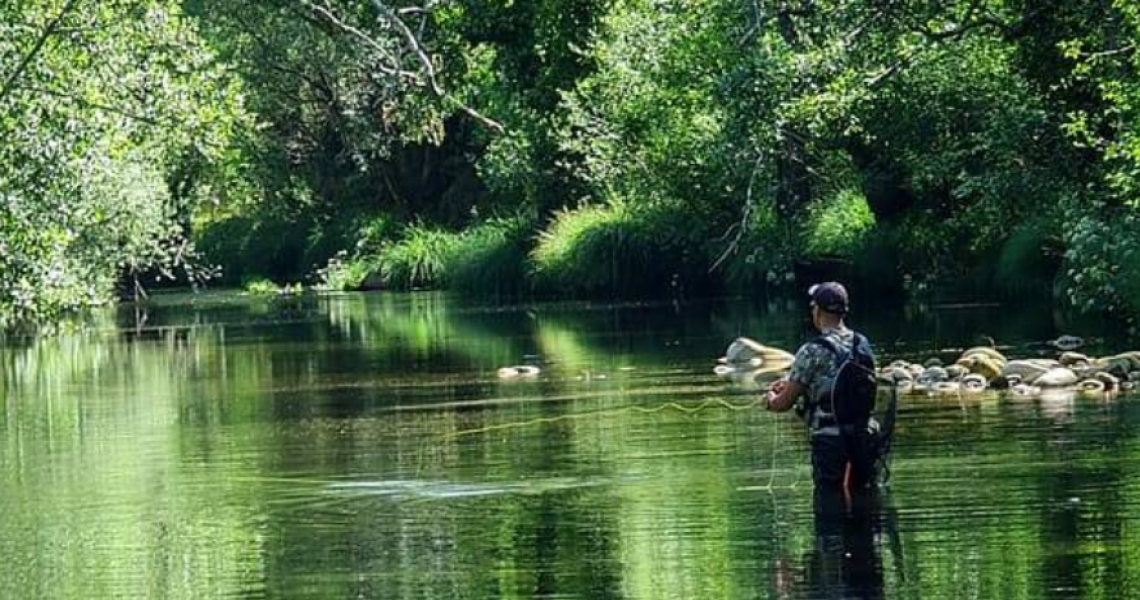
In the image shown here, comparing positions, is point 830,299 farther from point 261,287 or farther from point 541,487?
point 261,287

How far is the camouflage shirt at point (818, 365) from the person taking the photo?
15.3 metres

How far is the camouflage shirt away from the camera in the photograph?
15.3m

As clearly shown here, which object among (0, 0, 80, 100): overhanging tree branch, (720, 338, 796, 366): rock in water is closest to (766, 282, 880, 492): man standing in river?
(720, 338, 796, 366): rock in water

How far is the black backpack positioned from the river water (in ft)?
2.03

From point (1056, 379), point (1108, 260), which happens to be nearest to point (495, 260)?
point (1108, 260)

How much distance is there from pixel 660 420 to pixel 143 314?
34576 mm

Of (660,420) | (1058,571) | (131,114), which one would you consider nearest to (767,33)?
(131,114)

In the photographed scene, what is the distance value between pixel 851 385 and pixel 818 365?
0.24m

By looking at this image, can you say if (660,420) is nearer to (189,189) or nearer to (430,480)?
(430,480)

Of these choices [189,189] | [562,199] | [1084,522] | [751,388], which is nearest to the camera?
[1084,522]

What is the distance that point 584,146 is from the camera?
51250 mm

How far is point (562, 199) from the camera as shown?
2162 inches

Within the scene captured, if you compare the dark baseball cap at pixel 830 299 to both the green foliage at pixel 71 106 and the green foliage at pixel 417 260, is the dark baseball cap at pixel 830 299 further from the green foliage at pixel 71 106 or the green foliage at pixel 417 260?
the green foliage at pixel 417 260

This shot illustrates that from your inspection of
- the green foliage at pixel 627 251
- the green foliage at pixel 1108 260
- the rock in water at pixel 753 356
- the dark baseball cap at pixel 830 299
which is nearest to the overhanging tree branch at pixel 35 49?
the rock in water at pixel 753 356
